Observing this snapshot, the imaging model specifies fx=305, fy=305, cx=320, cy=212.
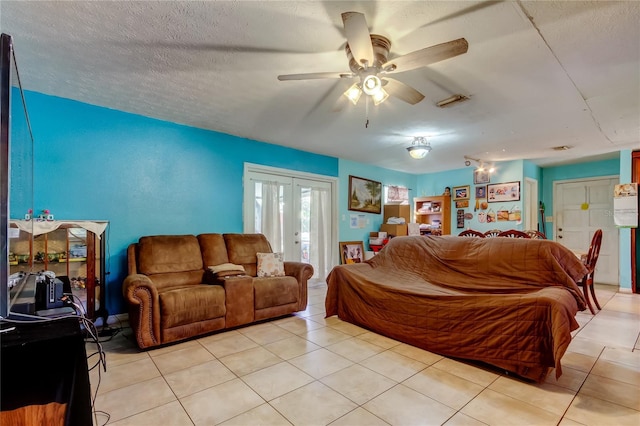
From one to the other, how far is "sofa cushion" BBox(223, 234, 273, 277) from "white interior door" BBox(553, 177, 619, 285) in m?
6.27

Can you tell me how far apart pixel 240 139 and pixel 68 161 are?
6.75 ft

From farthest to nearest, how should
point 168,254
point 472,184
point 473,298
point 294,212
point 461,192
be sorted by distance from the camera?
point 461,192 < point 472,184 < point 294,212 < point 168,254 < point 473,298

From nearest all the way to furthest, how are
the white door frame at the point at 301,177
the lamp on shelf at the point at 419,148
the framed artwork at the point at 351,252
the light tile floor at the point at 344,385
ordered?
the light tile floor at the point at 344,385
the lamp on shelf at the point at 419,148
the white door frame at the point at 301,177
the framed artwork at the point at 351,252

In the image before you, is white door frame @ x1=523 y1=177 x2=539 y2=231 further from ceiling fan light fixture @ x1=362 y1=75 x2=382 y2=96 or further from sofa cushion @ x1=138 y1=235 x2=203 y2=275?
sofa cushion @ x1=138 y1=235 x2=203 y2=275

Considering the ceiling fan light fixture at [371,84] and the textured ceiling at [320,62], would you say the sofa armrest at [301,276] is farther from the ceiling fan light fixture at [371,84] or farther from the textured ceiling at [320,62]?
the ceiling fan light fixture at [371,84]

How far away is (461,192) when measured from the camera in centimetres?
682

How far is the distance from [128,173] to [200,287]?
165cm

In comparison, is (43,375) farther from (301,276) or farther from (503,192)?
(503,192)

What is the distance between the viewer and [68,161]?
10.5 feet

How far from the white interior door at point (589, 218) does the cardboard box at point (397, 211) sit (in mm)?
3107

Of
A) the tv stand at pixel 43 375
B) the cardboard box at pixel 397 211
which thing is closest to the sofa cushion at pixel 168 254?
the tv stand at pixel 43 375

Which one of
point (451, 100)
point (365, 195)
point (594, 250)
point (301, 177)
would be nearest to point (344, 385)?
point (451, 100)

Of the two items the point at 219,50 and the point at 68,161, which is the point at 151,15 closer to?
the point at 219,50

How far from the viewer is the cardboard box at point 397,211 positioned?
21.9ft
